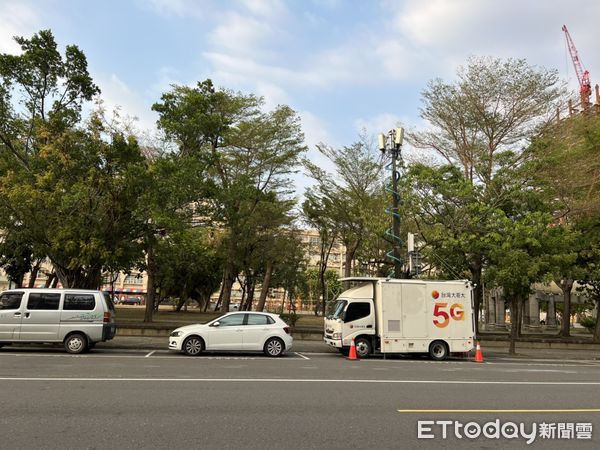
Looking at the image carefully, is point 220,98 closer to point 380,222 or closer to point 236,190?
point 236,190

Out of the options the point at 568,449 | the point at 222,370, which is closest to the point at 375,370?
the point at 222,370

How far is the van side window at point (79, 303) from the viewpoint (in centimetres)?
1528

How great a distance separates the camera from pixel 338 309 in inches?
707

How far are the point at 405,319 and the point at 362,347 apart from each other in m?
1.79

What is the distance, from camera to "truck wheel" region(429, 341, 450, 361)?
17453 millimetres

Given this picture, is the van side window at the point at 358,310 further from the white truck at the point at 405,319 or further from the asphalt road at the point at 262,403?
the asphalt road at the point at 262,403

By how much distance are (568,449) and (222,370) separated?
26.0 feet

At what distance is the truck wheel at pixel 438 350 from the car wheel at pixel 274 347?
541cm

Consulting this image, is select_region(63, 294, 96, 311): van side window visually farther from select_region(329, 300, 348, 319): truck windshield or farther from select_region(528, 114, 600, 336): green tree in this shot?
select_region(528, 114, 600, 336): green tree

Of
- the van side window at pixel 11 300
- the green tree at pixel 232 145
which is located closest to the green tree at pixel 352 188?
the green tree at pixel 232 145

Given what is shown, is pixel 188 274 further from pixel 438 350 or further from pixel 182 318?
pixel 438 350

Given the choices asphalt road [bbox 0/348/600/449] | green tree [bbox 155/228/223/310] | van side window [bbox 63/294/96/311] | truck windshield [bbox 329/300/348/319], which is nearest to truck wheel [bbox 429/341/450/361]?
truck windshield [bbox 329/300/348/319]

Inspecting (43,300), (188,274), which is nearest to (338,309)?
(43,300)

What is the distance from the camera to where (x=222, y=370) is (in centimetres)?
1195
